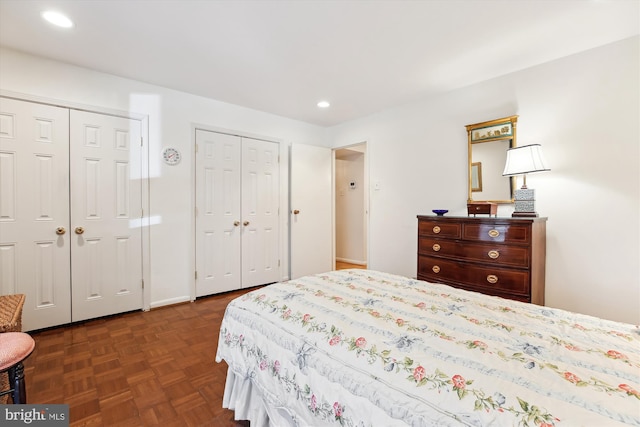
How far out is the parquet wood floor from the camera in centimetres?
154

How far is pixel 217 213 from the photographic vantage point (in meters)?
3.52

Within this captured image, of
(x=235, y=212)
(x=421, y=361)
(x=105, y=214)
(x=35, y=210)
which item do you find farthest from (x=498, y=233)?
(x=35, y=210)

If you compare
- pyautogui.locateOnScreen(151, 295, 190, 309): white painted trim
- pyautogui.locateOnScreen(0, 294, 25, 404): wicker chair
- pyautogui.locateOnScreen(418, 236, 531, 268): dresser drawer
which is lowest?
pyautogui.locateOnScreen(151, 295, 190, 309): white painted trim

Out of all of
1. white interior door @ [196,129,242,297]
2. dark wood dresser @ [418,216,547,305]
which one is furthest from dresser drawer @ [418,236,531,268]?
white interior door @ [196,129,242,297]

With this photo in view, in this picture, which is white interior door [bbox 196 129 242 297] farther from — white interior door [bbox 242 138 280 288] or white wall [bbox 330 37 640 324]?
white wall [bbox 330 37 640 324]

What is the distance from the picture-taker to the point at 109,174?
9.17ft

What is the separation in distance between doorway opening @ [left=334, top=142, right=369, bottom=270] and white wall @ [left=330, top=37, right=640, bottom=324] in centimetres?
261

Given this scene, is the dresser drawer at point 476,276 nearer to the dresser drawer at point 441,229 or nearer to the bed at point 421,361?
the dresser drawer at point 441,229

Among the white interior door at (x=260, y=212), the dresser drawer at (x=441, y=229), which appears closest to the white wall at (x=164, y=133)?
the white interior door at (x=260, y=212)

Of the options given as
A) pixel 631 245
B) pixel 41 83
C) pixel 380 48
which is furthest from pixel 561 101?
pixel 41 83

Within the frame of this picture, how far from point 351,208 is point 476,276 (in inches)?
144

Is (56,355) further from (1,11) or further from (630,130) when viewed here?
(630,130)

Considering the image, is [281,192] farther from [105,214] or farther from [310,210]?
[105,214]

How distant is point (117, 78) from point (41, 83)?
1.90ft
